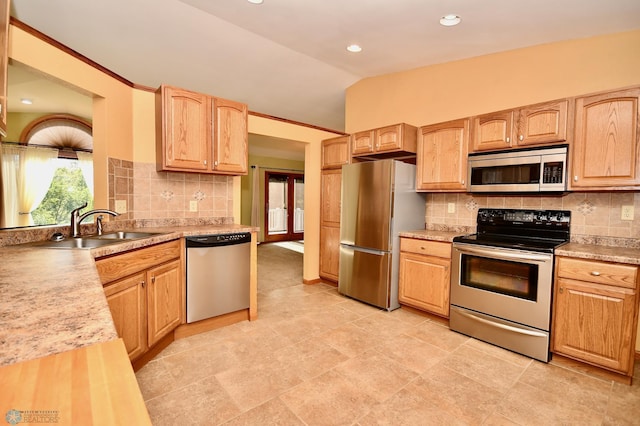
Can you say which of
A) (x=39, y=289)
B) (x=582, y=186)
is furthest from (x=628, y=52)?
(x=39, y=289)

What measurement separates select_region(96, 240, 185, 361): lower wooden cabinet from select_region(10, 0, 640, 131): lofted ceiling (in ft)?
6.75

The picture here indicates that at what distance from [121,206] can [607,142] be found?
3.96m

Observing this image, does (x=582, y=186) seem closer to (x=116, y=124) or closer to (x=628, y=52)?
(x=628, y=52)

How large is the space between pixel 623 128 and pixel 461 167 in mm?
1151

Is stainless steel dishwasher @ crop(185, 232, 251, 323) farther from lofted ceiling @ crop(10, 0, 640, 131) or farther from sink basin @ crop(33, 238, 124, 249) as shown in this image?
lofted ceiling @ crop(10, 0, 640, 131)

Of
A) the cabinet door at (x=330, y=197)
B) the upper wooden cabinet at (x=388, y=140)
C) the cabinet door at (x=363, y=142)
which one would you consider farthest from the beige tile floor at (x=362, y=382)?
the cabinet door at (x=363, y=142)

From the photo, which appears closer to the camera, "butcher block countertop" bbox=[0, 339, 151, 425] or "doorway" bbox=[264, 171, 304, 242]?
"butcher block countertop" bbox=[0, 339, 151, 425]

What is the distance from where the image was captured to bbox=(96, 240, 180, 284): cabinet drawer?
5.86 feet

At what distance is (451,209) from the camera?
134 inches

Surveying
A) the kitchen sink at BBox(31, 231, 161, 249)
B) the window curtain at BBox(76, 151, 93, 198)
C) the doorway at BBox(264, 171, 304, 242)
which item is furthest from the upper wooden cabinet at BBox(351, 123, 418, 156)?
the doorway at BBox(264, 171, 304, 242)

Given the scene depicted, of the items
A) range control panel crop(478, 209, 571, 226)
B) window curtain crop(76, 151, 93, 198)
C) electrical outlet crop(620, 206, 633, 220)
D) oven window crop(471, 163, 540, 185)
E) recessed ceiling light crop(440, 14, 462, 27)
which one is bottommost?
range control panel crop(478, 209, 571, 226)

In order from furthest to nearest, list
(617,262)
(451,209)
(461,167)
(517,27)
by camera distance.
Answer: (451,209) → (461,167) → (517,27) → (617,262)

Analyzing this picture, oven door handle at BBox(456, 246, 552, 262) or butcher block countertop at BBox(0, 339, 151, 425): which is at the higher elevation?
butcher block countertop at BBox(0, 339, 151, 425)

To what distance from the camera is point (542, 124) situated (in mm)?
2516
